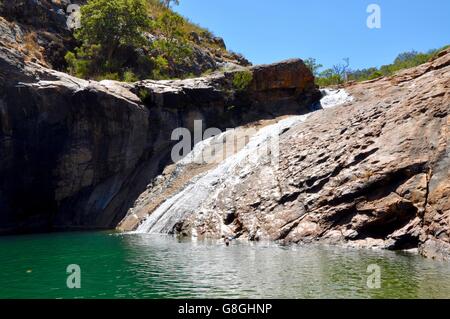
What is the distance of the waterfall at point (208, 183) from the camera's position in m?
33.1

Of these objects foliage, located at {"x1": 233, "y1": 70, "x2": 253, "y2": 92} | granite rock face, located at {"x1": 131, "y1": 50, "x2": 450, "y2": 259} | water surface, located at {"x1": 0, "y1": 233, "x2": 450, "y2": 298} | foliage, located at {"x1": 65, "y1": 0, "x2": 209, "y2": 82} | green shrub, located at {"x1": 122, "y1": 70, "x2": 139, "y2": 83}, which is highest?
foliage, located at {"x1": 65, "y1": 0, "x2": 209, "y2": 82}

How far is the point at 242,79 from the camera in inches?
1909

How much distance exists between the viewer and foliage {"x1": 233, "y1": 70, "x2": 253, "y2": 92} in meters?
48.5

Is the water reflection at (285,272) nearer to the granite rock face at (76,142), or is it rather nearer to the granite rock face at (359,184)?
the granite rock face at (359,184)

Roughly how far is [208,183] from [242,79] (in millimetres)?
16957

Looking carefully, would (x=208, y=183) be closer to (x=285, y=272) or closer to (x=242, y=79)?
(x=242, y=79)

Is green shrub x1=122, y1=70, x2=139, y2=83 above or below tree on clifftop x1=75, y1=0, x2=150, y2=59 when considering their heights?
below

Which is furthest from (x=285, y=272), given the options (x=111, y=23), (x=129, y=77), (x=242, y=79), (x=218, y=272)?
(x=111, y=23)

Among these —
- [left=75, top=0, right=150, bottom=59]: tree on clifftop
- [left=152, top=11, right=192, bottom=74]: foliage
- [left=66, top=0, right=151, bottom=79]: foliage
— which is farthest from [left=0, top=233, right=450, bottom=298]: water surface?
[left=152, top=11, right=192, bottom=74]: foliage

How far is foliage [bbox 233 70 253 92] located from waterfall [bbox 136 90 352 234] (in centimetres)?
931

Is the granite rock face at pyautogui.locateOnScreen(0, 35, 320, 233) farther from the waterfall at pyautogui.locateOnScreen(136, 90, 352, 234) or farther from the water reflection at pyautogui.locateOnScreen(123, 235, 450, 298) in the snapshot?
the water reflection at pyautogui.locateOnScreen(123, 235, 450, 298)

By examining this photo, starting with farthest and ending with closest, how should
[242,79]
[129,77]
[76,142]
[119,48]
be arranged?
[119,48] < [129,77] < [242,79] < [76,142]

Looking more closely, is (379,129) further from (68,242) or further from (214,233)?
(68,242)
